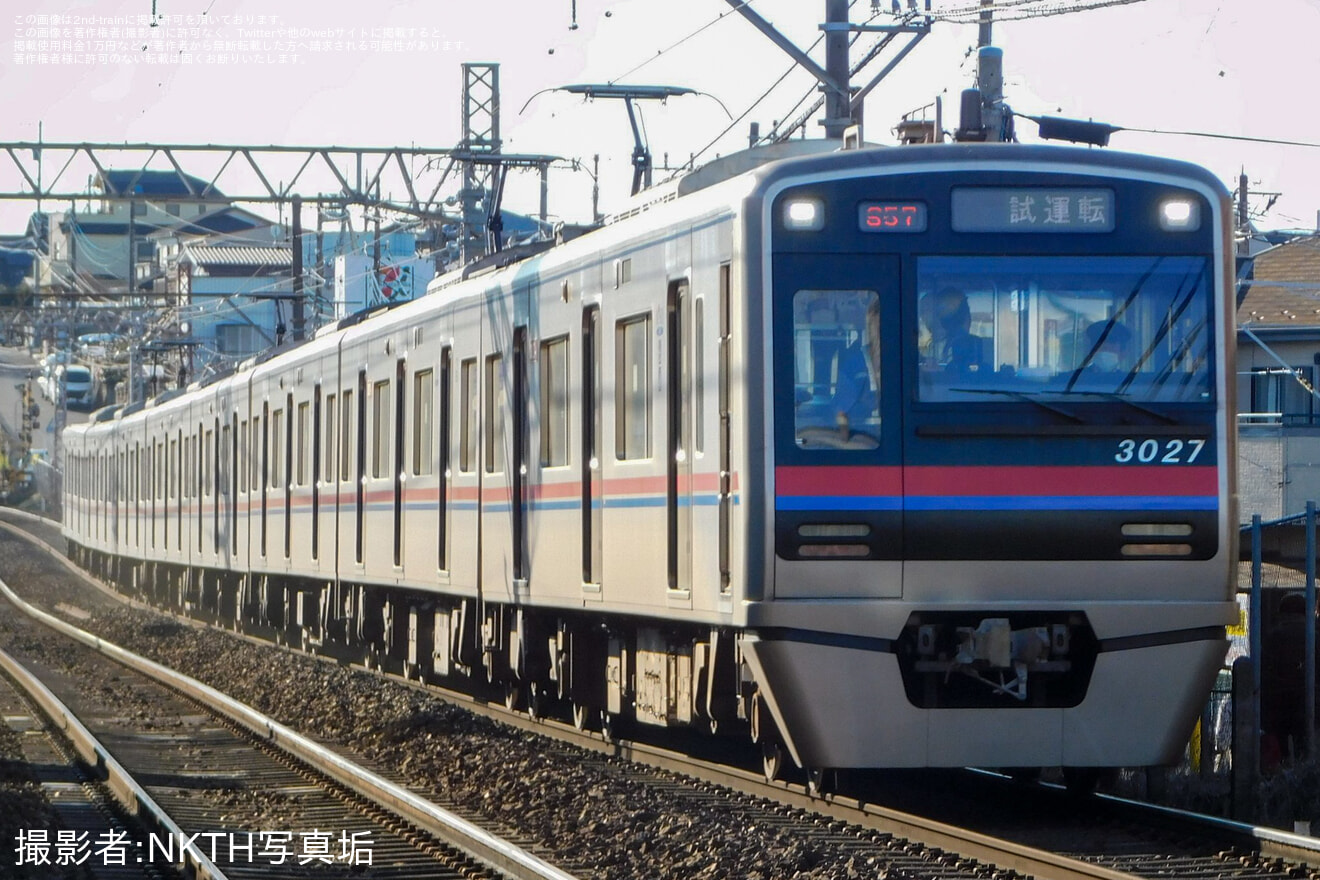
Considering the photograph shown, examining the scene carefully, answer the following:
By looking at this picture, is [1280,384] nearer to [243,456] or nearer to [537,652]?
[243,456]

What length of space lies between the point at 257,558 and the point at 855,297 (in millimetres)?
15776

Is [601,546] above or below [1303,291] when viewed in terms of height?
below

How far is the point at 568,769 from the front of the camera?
10.8 m

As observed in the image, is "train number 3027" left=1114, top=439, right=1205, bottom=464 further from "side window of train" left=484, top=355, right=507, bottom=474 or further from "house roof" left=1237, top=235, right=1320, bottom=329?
"house roof" left=1237, top=235, right=1320, bottom=329

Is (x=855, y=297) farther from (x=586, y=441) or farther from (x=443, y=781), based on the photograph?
(x=443, y=781)

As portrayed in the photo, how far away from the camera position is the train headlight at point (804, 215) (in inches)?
348

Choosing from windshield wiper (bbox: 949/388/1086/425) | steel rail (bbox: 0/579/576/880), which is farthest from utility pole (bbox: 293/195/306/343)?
windshield wiper (bbox: 949/388/1086/425)

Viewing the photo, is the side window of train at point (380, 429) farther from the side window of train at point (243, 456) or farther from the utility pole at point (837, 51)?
the side window of train at point (243, 456)

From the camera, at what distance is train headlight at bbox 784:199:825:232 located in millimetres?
8836

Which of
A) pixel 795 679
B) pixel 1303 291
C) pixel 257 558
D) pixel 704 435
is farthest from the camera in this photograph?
pixel 1303 291

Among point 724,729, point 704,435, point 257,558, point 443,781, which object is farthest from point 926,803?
point 257,558

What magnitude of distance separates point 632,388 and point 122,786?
11.3 feet

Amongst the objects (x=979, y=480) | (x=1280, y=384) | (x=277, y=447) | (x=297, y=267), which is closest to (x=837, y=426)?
(x=979, y=480)

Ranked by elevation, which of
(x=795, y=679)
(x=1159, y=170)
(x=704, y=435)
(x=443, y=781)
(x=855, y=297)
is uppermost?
(x=1159, y=170)
